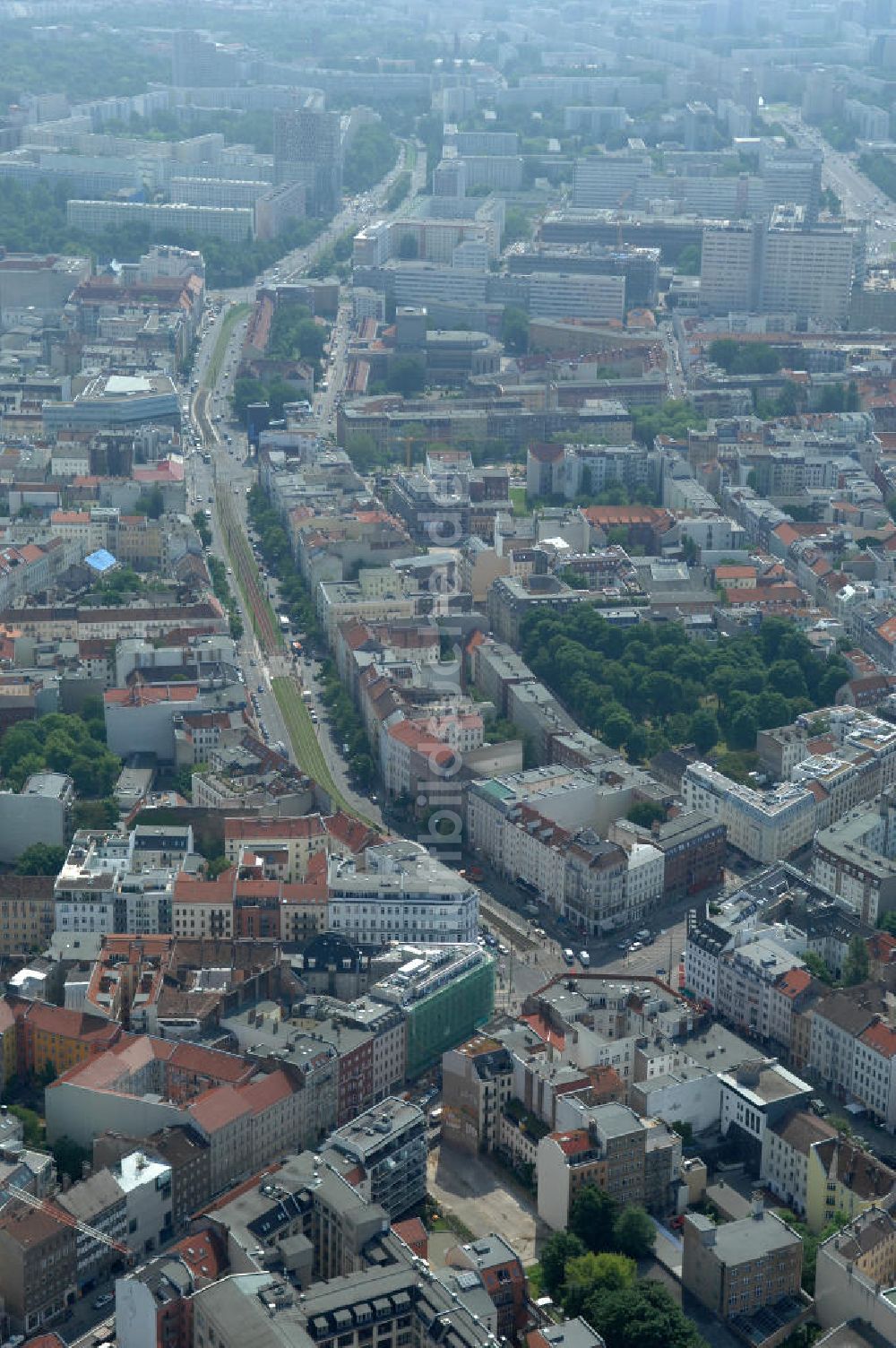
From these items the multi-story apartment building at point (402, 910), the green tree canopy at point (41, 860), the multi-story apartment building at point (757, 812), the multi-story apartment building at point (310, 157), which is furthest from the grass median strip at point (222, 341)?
the multi-story apartment building at point (402, 910)

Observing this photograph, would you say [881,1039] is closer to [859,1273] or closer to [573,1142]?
[573,1142]

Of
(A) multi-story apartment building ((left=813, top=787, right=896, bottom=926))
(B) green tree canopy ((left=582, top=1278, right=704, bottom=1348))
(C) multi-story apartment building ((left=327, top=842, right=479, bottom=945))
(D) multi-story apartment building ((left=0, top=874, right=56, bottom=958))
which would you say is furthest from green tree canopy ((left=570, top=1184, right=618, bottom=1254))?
(D) multi-story apartment building ((left=0, top=874, right=56, bottom=958))

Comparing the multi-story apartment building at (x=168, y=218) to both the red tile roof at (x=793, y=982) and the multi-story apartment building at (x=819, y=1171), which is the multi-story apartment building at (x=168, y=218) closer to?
the red tile roof at (x=793, y=982)

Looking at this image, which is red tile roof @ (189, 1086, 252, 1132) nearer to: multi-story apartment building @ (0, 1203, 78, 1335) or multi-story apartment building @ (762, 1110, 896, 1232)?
multi-story apartment building @ (0, 1203, 78, 1335)

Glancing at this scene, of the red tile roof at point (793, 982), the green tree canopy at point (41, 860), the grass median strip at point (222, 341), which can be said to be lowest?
the grass median strip at point (222, 341)

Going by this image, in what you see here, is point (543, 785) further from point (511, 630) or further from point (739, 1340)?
point (739, 1340)
